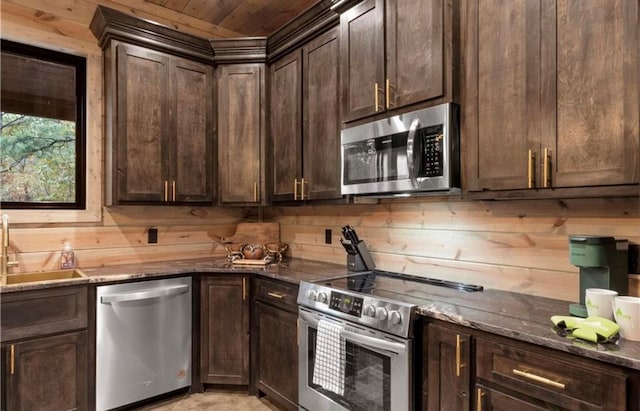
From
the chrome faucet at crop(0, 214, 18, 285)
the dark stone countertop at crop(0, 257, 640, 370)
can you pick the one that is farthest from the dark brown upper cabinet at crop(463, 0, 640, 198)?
the chrome faucet at crop(0, 214, 18, 285)

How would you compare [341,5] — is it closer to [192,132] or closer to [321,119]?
[321,119]

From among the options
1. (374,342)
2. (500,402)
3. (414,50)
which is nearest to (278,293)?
(374,342)

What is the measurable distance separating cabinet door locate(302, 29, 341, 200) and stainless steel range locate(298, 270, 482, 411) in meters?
0.70

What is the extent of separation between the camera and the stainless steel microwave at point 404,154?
71.9 inches

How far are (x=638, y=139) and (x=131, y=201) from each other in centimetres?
288

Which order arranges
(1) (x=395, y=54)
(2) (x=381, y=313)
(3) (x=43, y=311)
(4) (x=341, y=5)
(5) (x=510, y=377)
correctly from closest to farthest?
(5) (x=510, y=377) < (2) (x=381, y=313) < (1) (x=395, y=54) < (3) (x=43, y=311) < (4) (x=341, y=5)

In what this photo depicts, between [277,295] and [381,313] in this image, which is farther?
[277,295]

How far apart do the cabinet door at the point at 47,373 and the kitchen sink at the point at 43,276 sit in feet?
1.39

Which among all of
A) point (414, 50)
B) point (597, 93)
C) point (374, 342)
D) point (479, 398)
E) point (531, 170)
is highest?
point (414, 50)

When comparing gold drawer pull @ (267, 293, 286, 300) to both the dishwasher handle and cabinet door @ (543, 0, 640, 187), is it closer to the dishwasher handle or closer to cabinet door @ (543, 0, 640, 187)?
the dishwasher handle

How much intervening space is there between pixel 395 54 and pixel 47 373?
2.67m

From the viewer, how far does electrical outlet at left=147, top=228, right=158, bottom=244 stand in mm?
3182

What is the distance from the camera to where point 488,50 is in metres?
1.71

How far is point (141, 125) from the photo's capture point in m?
2.84
